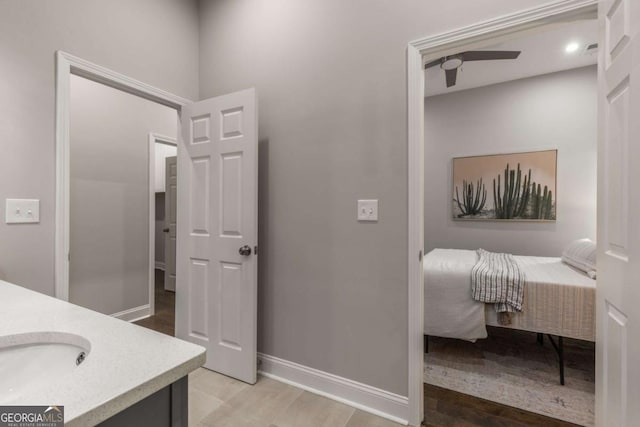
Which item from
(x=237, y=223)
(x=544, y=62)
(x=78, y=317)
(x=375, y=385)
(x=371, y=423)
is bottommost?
(x=371, y=423)

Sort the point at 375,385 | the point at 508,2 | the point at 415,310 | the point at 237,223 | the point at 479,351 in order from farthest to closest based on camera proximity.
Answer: the point at 479,351
the point at 237,223
the point at 375,385
the point at 415,310
the point at 508,2

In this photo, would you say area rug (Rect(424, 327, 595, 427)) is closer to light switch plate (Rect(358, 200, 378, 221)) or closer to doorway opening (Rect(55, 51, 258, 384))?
light switch plate (Rect(358, 200, 378, 221))

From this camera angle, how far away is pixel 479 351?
8.28 feet

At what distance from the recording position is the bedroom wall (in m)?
3.54

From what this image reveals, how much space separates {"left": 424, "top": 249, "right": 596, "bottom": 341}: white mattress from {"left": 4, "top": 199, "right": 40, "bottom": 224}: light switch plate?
8.58 ft

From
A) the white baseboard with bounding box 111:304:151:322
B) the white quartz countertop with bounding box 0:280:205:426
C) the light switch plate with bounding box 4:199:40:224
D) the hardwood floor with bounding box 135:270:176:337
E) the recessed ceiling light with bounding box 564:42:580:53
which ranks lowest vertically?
the hardwood floor with bounding box 135:270:176:337

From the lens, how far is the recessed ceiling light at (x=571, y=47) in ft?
9.93

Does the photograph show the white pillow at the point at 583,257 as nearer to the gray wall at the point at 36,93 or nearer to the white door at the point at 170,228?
the gray wall at the point at 36,93

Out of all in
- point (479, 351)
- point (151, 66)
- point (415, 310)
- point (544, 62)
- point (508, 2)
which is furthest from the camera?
point (544, 62)

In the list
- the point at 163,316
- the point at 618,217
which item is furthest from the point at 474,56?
the point at 163,316

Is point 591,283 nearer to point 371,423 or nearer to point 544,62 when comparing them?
point 371,423

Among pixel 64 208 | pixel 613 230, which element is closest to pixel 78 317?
pixel 64 208

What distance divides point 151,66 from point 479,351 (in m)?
3.45

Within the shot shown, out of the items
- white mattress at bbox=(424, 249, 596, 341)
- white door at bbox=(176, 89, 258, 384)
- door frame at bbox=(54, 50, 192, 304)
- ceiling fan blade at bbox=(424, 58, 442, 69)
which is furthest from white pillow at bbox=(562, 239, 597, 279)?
door frame at bbox=(54, 50, 192, 304)
